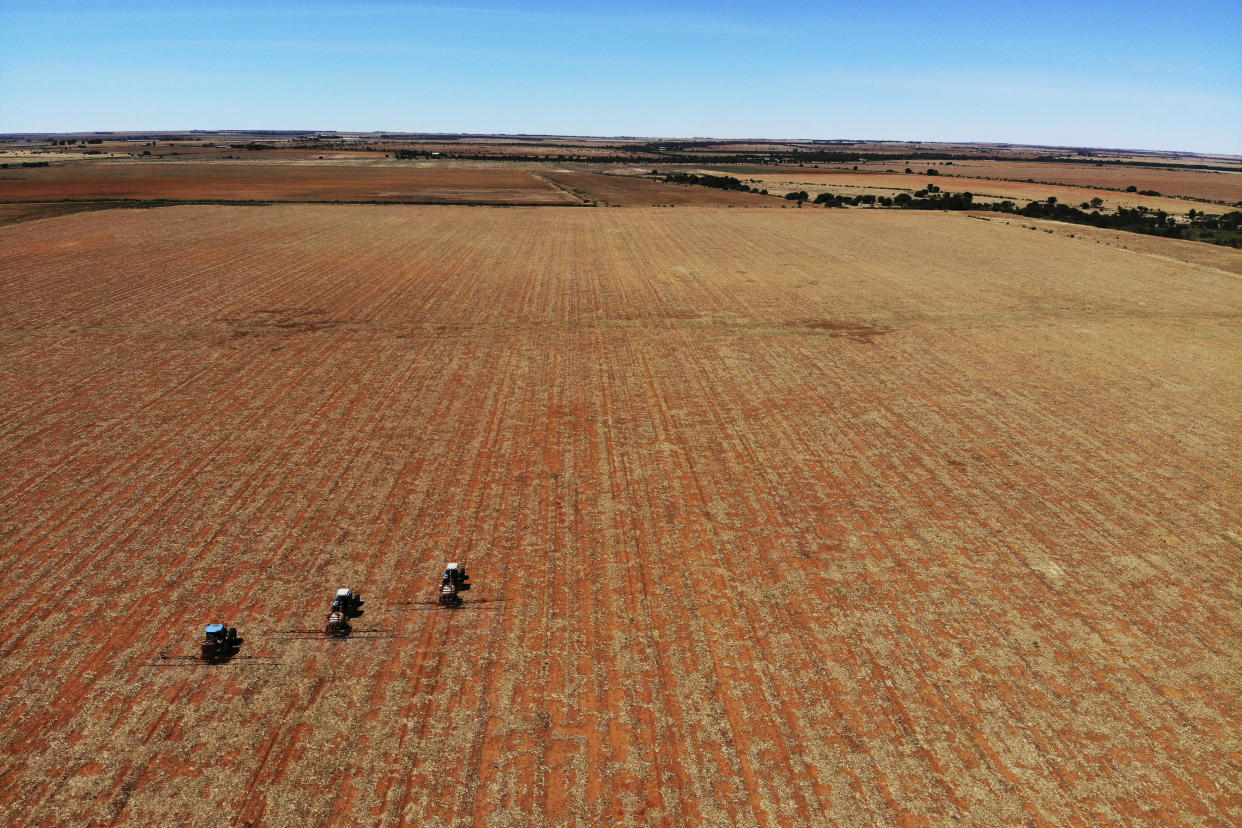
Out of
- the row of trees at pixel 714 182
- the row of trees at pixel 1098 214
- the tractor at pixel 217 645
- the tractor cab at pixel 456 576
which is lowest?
the tractor at pixel 217 645

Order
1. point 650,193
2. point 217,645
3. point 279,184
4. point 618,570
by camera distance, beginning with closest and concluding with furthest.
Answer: point 217,645
point 618,570
point 650,193
point 279,184

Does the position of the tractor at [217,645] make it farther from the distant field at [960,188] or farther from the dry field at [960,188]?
the distant field at [960,188]

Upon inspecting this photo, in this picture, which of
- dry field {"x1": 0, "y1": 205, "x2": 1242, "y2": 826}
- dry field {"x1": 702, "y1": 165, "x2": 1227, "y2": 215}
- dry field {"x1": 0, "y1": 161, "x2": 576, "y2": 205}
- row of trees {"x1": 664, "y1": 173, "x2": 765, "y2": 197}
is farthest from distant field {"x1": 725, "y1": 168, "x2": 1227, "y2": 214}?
dry field {"x1": 0, "y1": 205, "x2": 1242, "y2": 826}

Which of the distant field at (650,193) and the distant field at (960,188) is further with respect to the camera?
the distant field at (960,188)

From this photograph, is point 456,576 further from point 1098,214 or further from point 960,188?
point 960,188

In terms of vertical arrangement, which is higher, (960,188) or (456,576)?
(960,188)

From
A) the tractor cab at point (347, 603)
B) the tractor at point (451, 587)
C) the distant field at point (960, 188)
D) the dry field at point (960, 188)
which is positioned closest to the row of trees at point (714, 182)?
the dry field at point (960, 188)

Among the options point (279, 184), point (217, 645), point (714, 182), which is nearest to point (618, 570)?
point (217, 645)

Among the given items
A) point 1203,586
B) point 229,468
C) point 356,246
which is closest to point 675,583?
point 1203,586
